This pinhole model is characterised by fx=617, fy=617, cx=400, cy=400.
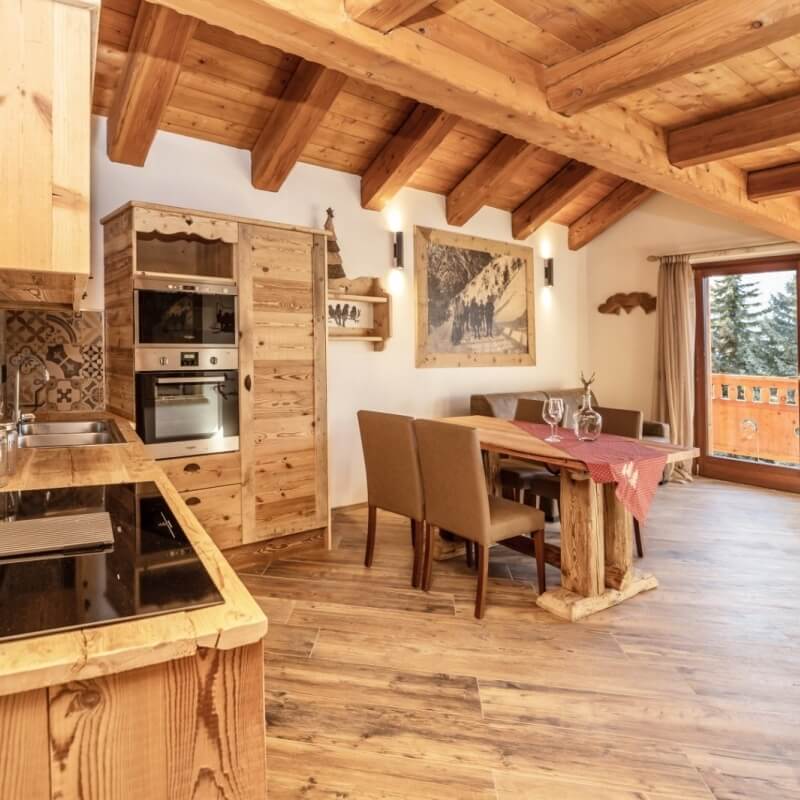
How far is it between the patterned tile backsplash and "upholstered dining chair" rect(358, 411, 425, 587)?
156 centimetres

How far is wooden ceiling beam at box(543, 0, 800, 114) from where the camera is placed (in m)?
2.15

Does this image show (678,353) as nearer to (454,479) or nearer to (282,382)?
(454,479)

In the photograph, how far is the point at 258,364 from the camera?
3.55m

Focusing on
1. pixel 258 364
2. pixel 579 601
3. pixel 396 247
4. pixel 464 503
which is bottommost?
pixel 579 601

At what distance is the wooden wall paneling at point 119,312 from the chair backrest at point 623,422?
2.80 meters

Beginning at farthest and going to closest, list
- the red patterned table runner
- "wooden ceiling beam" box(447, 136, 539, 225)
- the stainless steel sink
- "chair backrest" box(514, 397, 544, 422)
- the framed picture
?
the framed picture < "wooden ceiling beam" box(447, 136, 539, 225) < "chair backrest" box(514, 397, 544, 422) < the red patterned table runner < the stainless steel sink

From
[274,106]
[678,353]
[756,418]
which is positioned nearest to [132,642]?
[274,106]

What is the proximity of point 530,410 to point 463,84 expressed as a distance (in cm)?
250

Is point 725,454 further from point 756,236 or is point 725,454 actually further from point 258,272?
point 258,272

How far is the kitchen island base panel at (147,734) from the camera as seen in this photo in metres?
0.75

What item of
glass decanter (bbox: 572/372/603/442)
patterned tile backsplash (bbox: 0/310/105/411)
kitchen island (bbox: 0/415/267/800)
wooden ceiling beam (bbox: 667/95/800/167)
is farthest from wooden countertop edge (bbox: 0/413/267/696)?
wooden ceiling beam (bbox: 667/95/800/167)

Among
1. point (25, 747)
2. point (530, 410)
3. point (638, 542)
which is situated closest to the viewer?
point (25, 747)

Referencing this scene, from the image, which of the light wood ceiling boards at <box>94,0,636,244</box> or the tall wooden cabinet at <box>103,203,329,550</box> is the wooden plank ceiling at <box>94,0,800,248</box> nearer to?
the light wood ceiling boards at <box>94,0,636,244</box>

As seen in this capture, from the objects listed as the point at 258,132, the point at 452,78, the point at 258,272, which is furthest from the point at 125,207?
the point at 452,78
